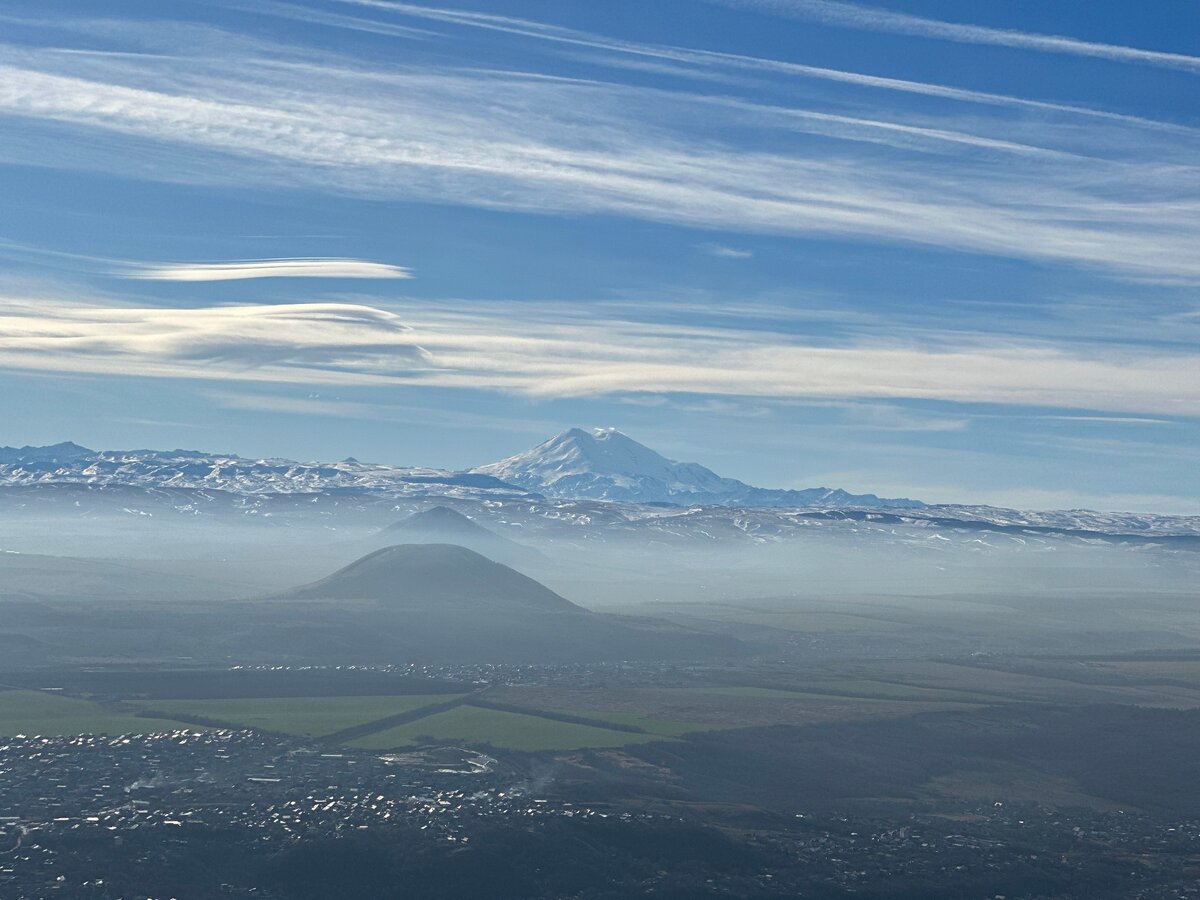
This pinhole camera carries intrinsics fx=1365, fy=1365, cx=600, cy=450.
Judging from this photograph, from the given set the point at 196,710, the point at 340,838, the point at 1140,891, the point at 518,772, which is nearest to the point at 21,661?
the point at 196,710

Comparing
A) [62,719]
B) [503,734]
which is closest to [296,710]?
[62,719]

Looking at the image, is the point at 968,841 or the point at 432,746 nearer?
the point at 968,841

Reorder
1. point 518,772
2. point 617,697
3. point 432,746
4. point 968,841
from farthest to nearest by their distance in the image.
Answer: point 617,697 → point 432,746 → point 518,772 → point 968,841

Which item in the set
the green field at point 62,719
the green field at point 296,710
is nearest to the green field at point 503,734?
the green field at point 296,710

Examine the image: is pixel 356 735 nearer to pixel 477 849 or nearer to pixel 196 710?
pixel 196 710

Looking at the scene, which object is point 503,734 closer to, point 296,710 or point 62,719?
point 296,710

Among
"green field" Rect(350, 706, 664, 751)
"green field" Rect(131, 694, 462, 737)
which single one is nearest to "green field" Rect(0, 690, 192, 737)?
"green field" Rect(131, 694, 462, 737)

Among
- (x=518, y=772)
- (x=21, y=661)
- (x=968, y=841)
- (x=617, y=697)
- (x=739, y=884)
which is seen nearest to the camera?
(x=739, y=884)
